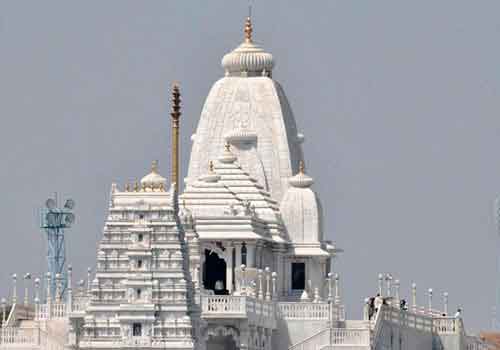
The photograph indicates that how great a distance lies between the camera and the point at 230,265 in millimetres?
165375

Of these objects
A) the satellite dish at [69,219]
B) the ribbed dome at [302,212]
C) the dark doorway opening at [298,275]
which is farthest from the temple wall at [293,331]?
the satellite dish at [69,219]

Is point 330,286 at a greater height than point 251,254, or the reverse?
point 251,254

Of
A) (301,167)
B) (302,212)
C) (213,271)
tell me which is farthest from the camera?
(301,167)

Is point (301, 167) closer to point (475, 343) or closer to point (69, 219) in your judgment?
point (475, 343)

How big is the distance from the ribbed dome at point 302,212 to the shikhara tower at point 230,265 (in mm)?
44

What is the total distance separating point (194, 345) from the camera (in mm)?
153500

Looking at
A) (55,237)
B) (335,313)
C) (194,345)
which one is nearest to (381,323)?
(335,313)

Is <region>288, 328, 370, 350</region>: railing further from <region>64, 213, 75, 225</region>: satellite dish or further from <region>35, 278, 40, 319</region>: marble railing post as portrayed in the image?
<region>64, 213, 75, 225</region>: satellite dish

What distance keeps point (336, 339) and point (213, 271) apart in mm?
8866

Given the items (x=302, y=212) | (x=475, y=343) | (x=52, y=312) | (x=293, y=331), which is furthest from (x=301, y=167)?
(x=52, y=312)

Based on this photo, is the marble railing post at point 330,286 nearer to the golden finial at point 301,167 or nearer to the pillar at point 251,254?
the pillar at point 251,254

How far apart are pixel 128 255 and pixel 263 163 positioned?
66.3ft

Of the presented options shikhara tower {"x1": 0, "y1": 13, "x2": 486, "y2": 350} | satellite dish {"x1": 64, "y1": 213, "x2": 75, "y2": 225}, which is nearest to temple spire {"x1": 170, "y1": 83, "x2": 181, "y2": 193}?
shikhara tower {"x1": 0, "y1": 13, "x2": 486, "y2": 350}

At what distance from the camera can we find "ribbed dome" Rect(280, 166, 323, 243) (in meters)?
170
